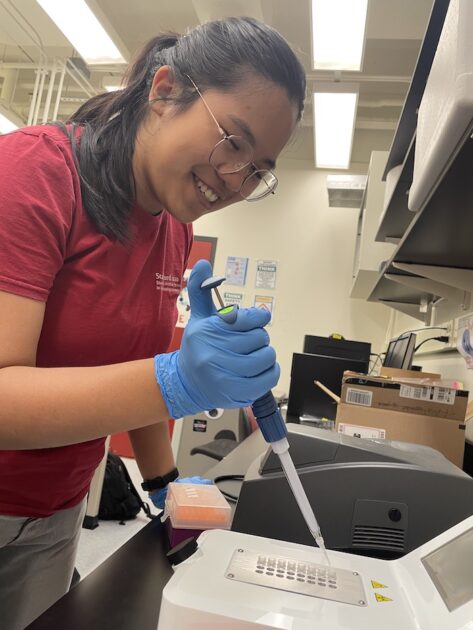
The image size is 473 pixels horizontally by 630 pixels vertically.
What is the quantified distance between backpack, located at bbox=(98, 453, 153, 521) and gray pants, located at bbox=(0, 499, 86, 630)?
5.96 feet

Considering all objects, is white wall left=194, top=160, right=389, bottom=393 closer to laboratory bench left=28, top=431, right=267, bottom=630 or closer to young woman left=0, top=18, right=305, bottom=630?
young woman left=0, top=18, right=305, bottom=630

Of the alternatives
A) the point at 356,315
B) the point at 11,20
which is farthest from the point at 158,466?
the point at 11,20

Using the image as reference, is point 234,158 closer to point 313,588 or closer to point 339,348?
point 313,588

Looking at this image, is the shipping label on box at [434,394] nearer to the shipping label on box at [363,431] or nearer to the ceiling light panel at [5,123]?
the shipping label on box at [363,431]

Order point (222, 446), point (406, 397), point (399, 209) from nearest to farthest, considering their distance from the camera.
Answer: point (406, 397) → point (399, 209) → point (222, 446)

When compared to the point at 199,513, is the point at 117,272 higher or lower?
higher

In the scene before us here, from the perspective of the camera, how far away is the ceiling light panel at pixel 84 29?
246cm

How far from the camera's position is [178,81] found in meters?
0.80

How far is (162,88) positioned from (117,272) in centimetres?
33

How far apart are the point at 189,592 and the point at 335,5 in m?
2.28

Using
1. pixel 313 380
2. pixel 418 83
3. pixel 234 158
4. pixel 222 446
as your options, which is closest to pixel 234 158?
pixel 234 158

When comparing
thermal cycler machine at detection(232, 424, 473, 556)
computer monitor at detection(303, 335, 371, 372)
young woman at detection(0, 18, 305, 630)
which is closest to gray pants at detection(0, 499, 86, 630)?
young woman at detection(0, 18, 305, 630)

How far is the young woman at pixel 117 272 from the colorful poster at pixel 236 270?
3311 mm

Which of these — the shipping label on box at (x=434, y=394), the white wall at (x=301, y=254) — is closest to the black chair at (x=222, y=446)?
the shipping label on box at (x=434, y=394)
